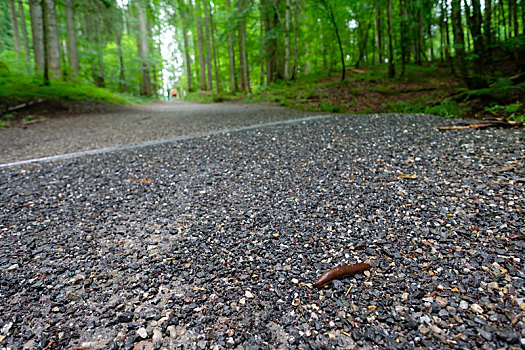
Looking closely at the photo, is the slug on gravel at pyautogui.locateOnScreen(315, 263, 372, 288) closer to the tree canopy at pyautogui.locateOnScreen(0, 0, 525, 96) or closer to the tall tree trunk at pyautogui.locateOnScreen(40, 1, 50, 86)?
the tree canopy at pyautogui.locateOnScreen(0, 0, 525, 96)

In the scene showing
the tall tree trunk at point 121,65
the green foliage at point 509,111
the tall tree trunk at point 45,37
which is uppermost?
the tall tree trunk at point 121,65

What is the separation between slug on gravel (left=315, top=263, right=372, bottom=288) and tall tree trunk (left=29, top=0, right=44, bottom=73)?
909cm

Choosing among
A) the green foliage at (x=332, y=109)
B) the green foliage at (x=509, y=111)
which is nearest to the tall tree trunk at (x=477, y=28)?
the green foliage at (x=509, y=111)

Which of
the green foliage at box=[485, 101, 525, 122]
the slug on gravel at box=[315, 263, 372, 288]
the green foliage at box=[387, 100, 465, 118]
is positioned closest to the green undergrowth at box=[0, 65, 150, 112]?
the slug on gravel at box=[315, 263, 372, 288]

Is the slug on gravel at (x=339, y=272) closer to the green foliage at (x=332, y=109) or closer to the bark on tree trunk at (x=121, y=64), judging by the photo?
the green foliage at (x=332, y=109)

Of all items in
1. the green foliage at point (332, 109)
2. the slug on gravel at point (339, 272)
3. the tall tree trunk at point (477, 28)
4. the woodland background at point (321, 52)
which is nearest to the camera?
the slug on gravel at point (339, 272)

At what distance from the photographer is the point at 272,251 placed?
1.60 metres

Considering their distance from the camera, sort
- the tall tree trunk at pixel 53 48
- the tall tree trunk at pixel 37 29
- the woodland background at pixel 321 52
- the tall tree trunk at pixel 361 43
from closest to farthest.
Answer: the woodland background at pixel 321 52, the tall tree trunk at pixel 37 29, the tall tree trunk at pixel 53 48, the tall tree trunk at pixel 361 43

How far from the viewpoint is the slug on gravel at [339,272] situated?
1.35 meters

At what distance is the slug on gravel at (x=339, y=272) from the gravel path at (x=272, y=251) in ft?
0.11

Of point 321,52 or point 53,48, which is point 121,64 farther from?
point 321,52

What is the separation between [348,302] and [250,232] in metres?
0.74

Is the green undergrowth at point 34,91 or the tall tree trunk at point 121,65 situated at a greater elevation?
the tall tree trunk at point 121,65

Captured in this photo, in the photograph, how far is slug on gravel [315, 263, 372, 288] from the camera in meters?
1.35
